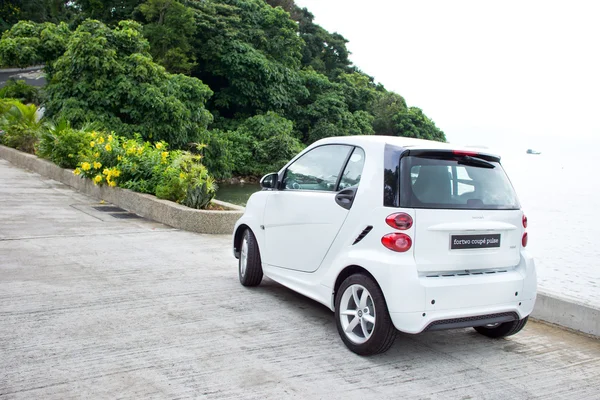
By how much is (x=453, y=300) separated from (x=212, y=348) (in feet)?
5.98

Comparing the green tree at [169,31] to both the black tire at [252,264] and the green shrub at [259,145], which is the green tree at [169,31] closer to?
the green shrub at [259,145]

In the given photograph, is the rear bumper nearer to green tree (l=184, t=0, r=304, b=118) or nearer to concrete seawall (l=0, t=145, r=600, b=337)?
concrete seawall (l=0, t=145, r=600, b=337)

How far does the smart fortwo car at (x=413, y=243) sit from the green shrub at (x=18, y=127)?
53.1 ft

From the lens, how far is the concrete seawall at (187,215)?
5.22 meters

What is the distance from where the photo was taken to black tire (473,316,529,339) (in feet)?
15.7

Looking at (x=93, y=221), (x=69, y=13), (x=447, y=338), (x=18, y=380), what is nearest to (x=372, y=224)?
(x=447, y=338)

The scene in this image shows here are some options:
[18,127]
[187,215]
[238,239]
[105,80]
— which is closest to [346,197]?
[238,239]

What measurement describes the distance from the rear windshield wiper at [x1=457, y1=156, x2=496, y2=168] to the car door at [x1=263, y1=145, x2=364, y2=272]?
786 millimetres

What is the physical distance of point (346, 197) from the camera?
4.66 metres

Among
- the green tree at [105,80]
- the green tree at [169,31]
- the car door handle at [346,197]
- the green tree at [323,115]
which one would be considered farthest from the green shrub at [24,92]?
the car door handle at [346,197]

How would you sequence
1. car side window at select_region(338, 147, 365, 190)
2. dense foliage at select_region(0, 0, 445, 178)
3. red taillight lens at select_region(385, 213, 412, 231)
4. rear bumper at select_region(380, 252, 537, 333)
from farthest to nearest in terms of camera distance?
dense foliage at select_region(0, 0, 445, 178), car side window at select_region(338, 147, 365, 190), red taillight lens at select_region(385, 213, 412, 231), rear bumper at select_region(380, 252, 537, 333)

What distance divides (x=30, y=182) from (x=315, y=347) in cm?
1203

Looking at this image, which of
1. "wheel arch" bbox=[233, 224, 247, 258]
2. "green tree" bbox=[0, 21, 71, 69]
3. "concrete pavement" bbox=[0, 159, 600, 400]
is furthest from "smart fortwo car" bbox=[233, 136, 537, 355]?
"green tree" bbox=[0, 21, 71, 69]

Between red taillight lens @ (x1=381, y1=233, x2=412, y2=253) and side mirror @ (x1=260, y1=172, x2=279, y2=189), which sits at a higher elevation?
side mirror @ (x1=260, y1=172, x2=279, y2=189)
